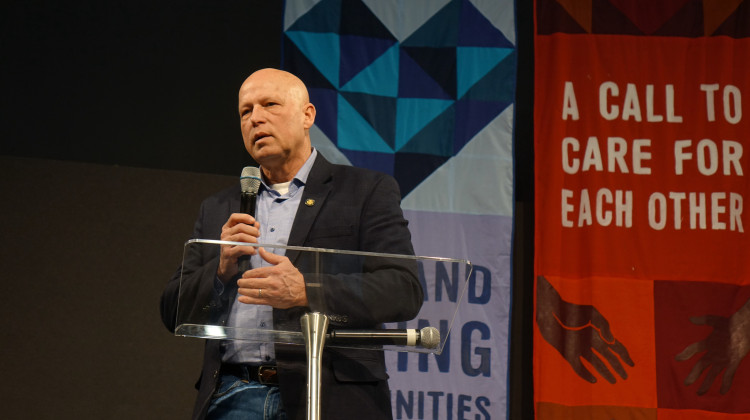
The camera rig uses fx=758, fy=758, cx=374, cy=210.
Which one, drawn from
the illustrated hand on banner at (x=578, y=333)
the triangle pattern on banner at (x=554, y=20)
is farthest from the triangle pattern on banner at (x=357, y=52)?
the illustrated hand on banner at (x=578, y=333)

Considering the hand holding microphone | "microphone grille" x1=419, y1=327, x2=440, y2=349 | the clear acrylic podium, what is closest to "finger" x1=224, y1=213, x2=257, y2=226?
the hand holding microphone

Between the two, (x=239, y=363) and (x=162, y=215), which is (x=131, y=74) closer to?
(x=162, y=215)

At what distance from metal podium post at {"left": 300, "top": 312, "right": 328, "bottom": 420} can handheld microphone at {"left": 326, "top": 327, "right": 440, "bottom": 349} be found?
0.03 meters

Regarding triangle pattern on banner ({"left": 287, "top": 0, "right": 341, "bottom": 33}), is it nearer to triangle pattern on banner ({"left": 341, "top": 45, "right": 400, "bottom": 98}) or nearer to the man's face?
triangle pattern on banner ({"left": 341, "top": 45, "right": 400, "bottom": 98})

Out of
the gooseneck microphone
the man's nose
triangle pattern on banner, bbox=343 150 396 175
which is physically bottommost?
the gooseneck microphone

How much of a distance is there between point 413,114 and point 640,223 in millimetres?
1132

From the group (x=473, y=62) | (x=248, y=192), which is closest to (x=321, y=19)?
(x=473, y=62)

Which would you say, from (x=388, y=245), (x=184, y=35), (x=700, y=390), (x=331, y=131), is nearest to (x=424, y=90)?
(x=331, y=131)

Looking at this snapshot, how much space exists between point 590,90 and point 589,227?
65 cm

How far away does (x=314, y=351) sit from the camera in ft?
3.60

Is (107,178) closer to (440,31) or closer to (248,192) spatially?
(440,31)

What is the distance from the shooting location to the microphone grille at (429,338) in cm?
115

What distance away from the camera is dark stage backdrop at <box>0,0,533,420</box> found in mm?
3143

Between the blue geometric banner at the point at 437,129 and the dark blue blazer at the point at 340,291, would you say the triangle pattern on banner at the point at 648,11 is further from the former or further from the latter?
the dark blue blazer at the point at 340,291
